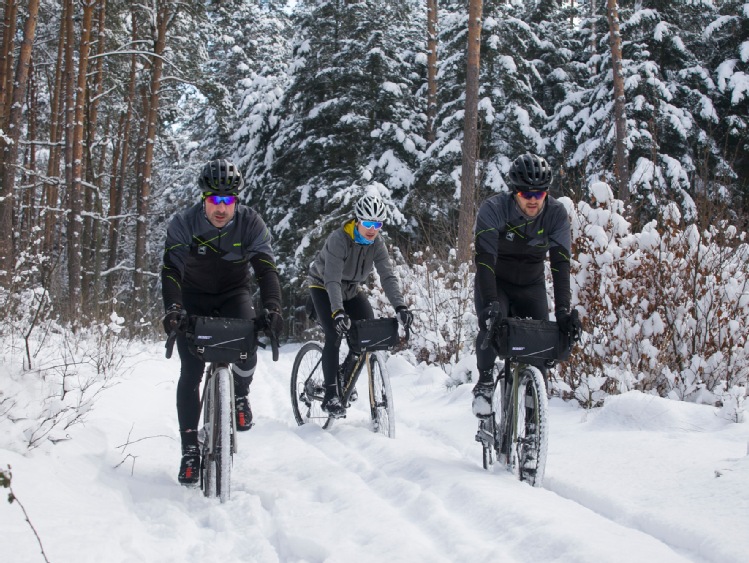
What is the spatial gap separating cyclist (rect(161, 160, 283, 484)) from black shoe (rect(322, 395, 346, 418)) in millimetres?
1504

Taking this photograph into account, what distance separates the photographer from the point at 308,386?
6621 millimetres

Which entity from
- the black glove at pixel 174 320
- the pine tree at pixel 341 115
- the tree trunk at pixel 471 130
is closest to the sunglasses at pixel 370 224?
the black glove at pixel 174 320

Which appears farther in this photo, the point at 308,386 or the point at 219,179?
the point at 308,386

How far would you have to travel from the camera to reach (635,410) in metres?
5.19

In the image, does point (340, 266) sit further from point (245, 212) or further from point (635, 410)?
point (635, 410)

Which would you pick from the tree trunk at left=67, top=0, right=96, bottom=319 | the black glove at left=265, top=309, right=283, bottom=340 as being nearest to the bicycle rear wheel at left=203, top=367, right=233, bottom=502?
the black glove at left=265, top=309, right=283, bottom=340

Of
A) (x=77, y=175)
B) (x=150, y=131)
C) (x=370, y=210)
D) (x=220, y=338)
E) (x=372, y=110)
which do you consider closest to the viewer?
(x=220, y=338)

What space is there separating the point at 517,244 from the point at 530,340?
0.75 metres

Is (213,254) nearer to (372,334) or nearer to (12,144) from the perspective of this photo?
(372,334)

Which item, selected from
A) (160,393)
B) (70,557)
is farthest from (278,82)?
(70,557)

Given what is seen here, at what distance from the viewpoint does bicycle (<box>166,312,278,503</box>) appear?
13.2 ft

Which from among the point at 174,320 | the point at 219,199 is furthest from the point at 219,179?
the point at 174,320

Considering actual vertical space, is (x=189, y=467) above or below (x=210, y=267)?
below

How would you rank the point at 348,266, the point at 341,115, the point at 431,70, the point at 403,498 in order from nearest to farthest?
the point at 403,498 → the point at 348,266 → the point at 341,115 → the point at 431,70
